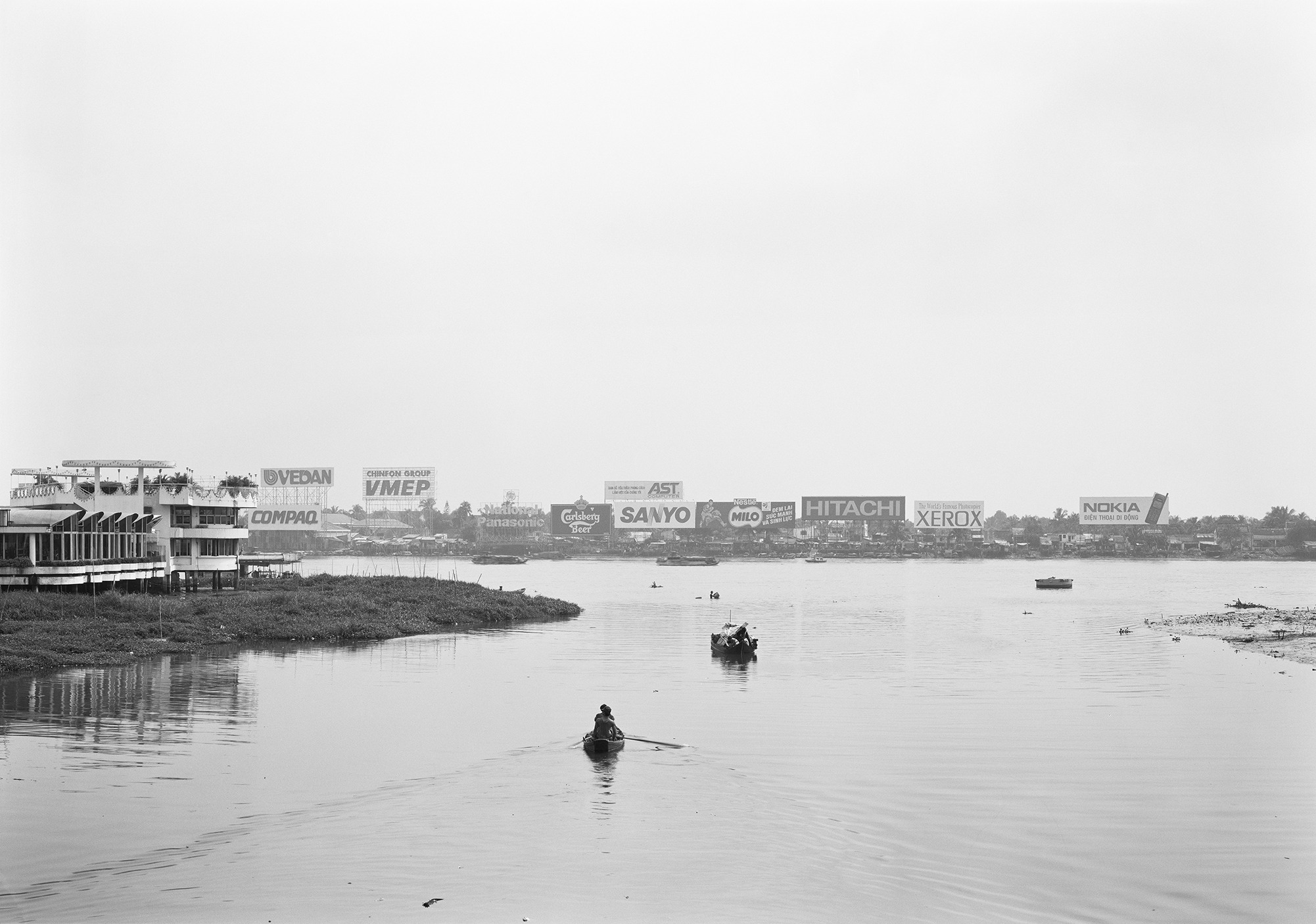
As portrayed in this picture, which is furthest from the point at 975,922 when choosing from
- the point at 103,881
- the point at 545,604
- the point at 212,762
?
the point at 545,604

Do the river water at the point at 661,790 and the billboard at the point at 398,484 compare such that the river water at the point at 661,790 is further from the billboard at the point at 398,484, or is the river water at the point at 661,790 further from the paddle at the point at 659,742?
the billboard at the point at 398,484

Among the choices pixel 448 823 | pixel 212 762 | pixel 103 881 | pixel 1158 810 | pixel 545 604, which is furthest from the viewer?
pixel 545 604

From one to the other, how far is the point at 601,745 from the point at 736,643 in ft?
75.0

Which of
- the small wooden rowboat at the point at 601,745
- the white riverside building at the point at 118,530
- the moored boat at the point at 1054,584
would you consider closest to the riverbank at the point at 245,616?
the white riverside building at the point at 118,530

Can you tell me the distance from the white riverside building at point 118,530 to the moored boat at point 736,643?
90.8 feet

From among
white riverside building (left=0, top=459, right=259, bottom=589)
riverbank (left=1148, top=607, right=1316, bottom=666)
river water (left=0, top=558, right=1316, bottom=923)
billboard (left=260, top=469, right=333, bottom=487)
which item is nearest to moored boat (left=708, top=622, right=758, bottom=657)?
river water (left=0, top=558, right=1316, bottom=923)

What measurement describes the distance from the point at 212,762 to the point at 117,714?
269 inches

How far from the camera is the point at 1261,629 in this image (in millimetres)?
55000

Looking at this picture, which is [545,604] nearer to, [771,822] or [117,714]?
[117,714]

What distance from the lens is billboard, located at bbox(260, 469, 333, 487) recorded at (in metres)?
160

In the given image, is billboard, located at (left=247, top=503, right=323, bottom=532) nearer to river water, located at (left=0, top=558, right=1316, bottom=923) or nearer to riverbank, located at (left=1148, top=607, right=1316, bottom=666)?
river water, located at (left=0, top=558, right=1316, bottom=923)

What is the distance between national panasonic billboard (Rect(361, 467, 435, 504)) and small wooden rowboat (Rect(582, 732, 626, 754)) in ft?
491

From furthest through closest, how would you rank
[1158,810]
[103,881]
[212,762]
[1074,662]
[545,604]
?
[545,604] < [1074,662] < [212,762] < [1158,810] < [103,881]

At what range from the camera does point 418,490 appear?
17212 cm
